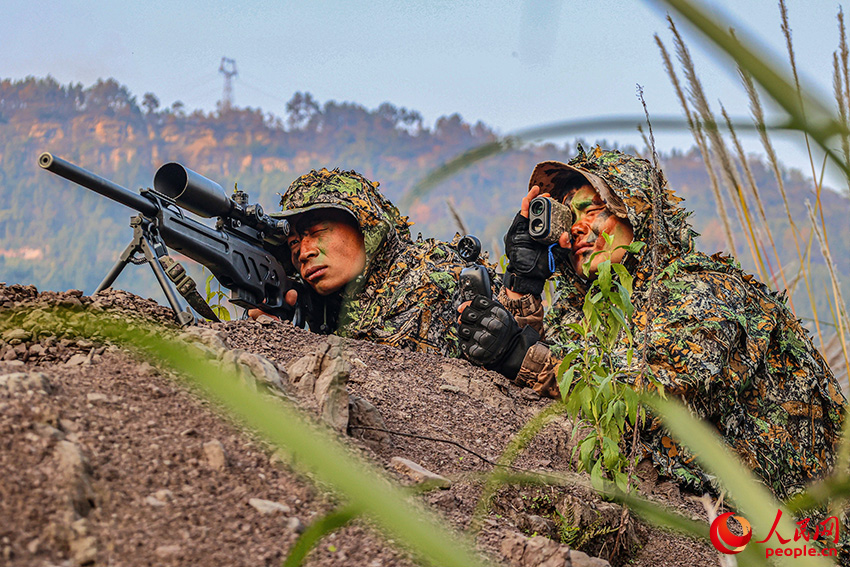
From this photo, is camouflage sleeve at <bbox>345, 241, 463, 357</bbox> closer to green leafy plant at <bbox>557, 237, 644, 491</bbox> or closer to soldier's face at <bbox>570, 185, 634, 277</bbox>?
soldier's face at <bbox>570, 185, 634, 277</bbox>

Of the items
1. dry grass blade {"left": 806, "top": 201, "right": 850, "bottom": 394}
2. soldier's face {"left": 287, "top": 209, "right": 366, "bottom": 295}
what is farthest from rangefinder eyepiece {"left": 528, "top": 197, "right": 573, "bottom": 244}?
soldier's face {"left": 287, "top": 209, "right": 366, "bottom": 295}

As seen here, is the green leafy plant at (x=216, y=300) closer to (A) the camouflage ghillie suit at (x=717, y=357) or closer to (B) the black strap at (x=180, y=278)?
(B) the black strap at (x=180, y=278)

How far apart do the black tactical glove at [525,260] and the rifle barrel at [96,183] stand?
1233 millimetres

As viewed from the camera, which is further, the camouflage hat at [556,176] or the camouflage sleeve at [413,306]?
the camouflage sleeve at [413,306]

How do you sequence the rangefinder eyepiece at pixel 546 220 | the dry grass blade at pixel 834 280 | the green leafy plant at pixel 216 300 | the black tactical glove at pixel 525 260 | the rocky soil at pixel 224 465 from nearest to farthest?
the rocky soil at pixel 224 465
the dry grass blade at pixel 834 280
the rangefinder eyepiece at pixel 546 220
the black tactical glove at pixel 525 260
the green leafy plant at pixel 216 300

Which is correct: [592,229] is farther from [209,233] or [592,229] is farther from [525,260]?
[209,233]

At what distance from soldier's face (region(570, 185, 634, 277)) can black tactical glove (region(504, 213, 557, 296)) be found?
103 millimetres

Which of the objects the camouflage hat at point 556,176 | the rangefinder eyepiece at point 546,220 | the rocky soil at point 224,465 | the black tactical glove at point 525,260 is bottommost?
the rocky soil at point 224,465

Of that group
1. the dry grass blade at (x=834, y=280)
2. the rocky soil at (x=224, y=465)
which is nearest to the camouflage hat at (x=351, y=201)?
the rocky soil at (x=224, y=465)

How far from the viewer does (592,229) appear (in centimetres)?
270

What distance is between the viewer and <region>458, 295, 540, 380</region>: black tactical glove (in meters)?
2.52

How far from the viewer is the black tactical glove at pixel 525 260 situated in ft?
9.07

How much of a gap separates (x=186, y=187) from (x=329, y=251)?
78cm

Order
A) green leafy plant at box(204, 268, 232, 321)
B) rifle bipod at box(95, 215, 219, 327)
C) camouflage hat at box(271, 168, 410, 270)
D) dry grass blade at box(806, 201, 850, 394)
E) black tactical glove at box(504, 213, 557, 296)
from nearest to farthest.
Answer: dry grass blade at box(806, 201, 850, 394), rifle bipod at box(95, 215, 219, 327), black tactical glove at box(504, 213, 557, 296), green leafy plant at box(204, 268, 232, 321), camouflage hat at box(271, 168, 410, 270)
